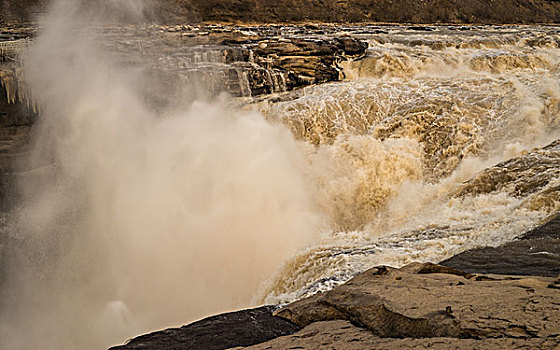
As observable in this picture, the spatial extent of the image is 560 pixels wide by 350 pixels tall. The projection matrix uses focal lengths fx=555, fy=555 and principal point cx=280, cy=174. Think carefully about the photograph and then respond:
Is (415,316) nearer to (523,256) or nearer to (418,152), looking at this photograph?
(523,256)

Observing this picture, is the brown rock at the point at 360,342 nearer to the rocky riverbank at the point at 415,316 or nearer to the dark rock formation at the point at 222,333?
the rocky riverbank at the point at 415,316

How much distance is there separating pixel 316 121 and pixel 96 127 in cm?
323

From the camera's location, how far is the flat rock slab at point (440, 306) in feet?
7.91

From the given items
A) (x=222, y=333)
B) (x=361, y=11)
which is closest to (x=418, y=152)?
(x=222, y=333)

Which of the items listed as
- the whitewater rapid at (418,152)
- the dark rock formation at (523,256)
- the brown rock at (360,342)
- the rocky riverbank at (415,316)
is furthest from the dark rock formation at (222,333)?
the dark rock formation at (523,256)

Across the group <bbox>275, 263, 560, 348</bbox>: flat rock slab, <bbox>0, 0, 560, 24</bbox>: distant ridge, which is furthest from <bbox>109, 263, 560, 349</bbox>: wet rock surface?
<bbox>0, 0, 560, 24</bbox>: distant ridge

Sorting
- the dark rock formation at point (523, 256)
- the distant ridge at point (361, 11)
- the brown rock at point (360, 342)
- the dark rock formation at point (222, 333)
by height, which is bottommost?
the dark rock formation at point (222, 333)

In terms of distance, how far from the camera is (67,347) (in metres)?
5.97

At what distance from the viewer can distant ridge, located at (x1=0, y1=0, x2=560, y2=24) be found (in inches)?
720

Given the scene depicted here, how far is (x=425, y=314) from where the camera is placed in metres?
2.69

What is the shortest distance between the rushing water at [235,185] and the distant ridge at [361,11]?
29.4 feet

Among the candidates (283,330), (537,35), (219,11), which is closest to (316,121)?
(283,330)

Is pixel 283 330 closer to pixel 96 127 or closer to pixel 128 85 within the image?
pixel 96 127

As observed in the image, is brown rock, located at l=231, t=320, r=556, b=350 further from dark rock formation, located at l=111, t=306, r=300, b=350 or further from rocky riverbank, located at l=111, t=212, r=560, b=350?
dark rock formation, located at l=111, t=306, r=300, b=350
